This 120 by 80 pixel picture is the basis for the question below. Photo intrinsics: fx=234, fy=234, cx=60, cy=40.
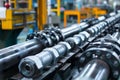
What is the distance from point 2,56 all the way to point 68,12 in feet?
23.4

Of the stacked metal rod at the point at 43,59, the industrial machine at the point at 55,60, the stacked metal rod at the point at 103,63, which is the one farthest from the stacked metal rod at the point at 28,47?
the stacked metal rod at the point at 103,63

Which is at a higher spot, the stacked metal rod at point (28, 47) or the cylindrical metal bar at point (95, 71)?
the stacked metal rod at point (28, 47)

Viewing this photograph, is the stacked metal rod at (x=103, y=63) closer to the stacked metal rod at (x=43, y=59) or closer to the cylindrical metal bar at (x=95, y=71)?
the cylindrical metal bar at (x=95, y=71)

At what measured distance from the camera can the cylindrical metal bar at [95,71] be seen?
88cm

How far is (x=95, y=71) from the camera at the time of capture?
0.95 meters

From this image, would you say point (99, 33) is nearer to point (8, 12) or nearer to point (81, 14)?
point (8, 12)

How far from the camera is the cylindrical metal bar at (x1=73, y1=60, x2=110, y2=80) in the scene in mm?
879

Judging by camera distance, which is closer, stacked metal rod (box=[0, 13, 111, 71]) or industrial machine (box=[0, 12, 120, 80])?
industrial machine (box=[0, 12, 120, 80])

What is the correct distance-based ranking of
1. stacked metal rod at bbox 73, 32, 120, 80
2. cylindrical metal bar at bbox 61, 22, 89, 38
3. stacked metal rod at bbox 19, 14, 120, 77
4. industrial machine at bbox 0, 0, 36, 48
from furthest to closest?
industrial machine at bbox 0, 0, 36, 48 → cylindrical metal bar at bbox 61, 22, 89, 38 → stacked metal rod at bbox 73, 32, 120, 80 → stacked metal rod at bbox 19, 14, 120, 77

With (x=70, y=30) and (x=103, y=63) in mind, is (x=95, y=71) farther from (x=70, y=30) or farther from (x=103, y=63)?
(x=70, y=30)

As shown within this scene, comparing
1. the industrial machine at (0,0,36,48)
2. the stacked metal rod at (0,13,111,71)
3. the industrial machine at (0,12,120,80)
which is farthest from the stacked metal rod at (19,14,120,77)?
the industrial machine at (0,0,36,48)

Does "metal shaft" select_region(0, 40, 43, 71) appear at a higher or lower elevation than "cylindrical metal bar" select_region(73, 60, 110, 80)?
higher

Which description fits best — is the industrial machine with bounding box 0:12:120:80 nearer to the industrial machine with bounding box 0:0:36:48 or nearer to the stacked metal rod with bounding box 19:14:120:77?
the stacked metal rod with bounding box 19:14:120:77

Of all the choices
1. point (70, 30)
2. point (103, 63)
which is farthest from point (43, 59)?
point (70, 30)
